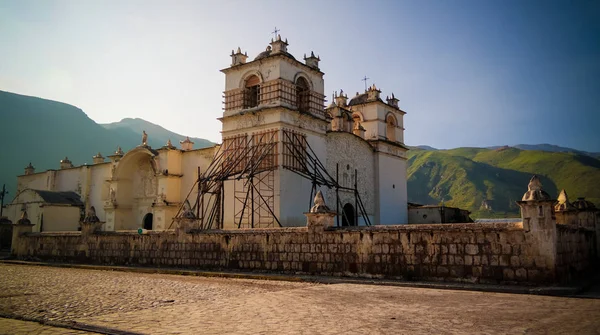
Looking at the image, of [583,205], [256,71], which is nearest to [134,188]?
[256,71]

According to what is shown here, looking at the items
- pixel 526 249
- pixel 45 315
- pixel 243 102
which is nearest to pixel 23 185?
pixel 243 102

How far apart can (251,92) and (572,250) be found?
18037 mm

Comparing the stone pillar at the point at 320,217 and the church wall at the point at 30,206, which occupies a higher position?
the church wall at the point at 30,206

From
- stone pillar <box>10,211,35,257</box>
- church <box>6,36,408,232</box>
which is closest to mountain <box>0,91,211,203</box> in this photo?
church <box>6,36,408,232</box>

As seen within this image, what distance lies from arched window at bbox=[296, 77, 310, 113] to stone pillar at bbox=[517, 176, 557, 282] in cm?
1589

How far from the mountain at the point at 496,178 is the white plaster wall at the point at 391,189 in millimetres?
51130

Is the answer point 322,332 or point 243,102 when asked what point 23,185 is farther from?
point 322,332

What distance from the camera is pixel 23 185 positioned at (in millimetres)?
42469

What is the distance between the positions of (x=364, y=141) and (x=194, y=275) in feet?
54.6

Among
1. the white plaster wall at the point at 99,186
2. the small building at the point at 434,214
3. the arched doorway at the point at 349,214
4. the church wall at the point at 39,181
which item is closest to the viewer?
the arched doorway at the point at 349,214

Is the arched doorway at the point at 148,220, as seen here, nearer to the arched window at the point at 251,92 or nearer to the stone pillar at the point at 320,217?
the arched window at the point at 251,92

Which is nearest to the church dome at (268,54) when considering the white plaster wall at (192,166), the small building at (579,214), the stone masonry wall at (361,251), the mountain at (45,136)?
the white plaster wall at (192,166)

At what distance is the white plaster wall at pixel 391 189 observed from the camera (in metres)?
30.6

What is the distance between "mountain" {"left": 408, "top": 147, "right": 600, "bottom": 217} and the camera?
81.6 m
